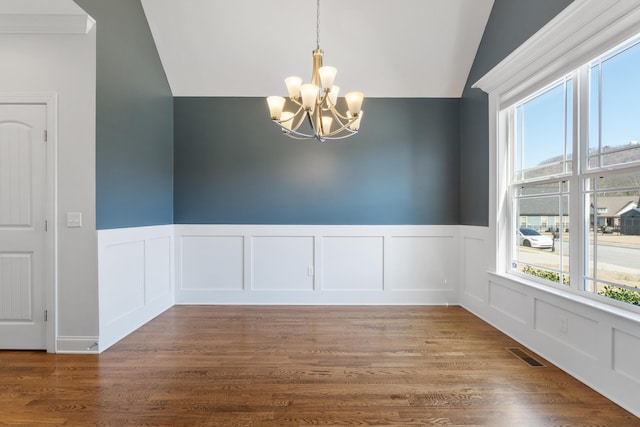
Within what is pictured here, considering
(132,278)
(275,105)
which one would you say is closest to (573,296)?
(275,105)

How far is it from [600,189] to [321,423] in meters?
2.47

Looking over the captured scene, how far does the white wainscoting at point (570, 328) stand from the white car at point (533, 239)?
0.37m

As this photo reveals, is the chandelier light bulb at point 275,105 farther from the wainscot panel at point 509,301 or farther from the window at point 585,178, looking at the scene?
the wainscot panel at point 509,301

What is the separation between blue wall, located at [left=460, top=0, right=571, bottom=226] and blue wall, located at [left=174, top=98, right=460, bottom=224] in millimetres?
187

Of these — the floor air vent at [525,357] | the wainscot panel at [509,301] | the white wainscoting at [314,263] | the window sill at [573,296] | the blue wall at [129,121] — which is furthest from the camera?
the white wainscoting at [314,263]

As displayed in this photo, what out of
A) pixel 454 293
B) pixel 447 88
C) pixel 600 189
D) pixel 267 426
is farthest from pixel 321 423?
pixel 447 88

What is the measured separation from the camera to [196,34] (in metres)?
3.71

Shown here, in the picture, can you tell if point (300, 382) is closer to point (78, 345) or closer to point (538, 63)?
point (78, 345)

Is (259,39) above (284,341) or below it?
above

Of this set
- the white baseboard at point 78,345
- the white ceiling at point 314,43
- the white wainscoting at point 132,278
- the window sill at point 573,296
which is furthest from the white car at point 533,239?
the white baseboard at point 78,345

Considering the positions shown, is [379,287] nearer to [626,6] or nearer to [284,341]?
[284,341]

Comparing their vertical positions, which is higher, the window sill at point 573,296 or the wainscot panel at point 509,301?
the window sill at point 573,296

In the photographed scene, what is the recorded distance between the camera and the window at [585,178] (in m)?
2.12

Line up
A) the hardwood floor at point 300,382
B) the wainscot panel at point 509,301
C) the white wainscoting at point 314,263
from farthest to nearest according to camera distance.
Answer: the white wainscoting at point 314,263 → the wainscot panel at point 509,301 → the hardwood floor at point 300,382
